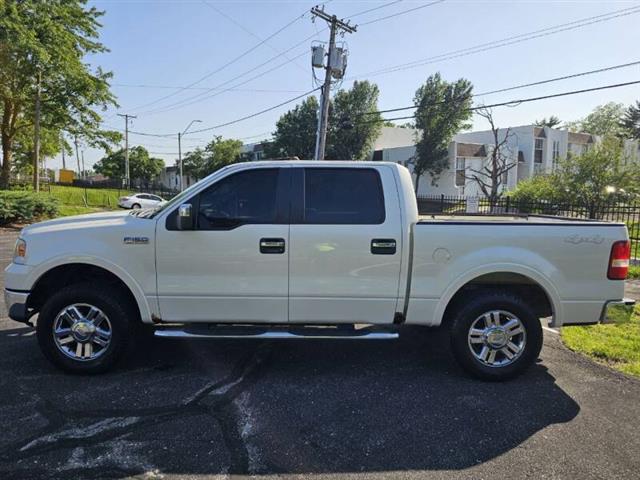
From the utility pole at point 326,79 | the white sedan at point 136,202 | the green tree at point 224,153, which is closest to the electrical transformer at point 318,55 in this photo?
the utility pole at point 326,79

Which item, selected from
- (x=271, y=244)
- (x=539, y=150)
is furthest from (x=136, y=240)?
(x=539, y=150)

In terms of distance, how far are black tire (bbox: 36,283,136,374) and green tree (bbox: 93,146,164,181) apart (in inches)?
2893

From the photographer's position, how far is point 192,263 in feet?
13.6

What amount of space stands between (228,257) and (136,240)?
83cm

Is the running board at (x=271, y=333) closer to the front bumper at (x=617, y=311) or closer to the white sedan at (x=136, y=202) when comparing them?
the front bumper at (x=617, y=311)

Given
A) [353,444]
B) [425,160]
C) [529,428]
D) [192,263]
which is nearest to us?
[353,444]

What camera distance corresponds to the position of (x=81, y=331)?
13.7 ft

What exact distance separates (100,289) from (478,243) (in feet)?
11.3

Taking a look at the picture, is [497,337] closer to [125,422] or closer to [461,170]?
[125,422]

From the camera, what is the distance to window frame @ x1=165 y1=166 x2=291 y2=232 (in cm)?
412

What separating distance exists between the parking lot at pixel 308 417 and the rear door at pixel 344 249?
70 cm

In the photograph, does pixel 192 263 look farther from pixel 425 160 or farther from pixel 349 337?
pixel 425 160

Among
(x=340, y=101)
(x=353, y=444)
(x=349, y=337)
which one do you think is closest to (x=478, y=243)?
(x=349, y=337)

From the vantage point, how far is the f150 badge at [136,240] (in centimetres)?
412
